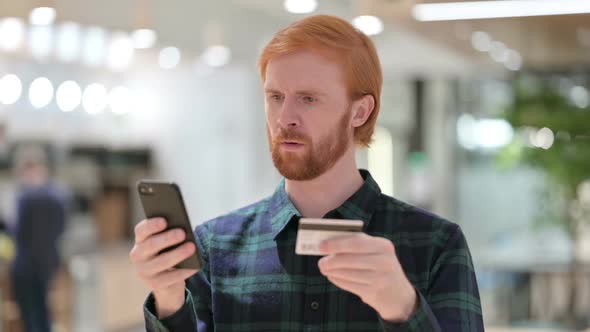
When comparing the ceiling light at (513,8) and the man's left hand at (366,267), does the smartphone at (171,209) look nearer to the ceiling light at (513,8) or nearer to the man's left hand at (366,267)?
the man's left hand at (366,267)

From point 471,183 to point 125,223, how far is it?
4.80 metres

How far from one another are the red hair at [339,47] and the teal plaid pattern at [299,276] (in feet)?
0.64

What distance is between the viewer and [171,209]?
5.11 ft

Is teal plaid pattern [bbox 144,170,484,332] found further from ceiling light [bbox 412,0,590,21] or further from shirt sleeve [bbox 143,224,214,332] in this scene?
ceiling light [bbox 412,0,590,21]

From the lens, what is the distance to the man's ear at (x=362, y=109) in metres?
1.75

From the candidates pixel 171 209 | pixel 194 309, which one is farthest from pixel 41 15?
pixel 171 209

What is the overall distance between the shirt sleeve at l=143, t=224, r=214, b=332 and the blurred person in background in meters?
6.18

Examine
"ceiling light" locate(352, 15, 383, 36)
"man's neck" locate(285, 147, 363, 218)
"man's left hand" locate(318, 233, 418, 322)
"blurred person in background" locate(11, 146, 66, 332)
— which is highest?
"ceiling light" locate(352, 15, 383, 36)

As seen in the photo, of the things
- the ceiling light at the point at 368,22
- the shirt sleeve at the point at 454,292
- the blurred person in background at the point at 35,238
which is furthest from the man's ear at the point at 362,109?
the blurred person in background at the point at 35,238

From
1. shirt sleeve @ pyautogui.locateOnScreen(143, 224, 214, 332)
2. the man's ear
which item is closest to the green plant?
the man's ear

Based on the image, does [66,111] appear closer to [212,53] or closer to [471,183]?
[212,53]

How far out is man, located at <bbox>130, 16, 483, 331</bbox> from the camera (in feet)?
5.41

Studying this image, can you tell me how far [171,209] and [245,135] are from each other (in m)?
9.82

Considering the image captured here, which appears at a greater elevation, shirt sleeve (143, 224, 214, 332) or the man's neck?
the man's neck
